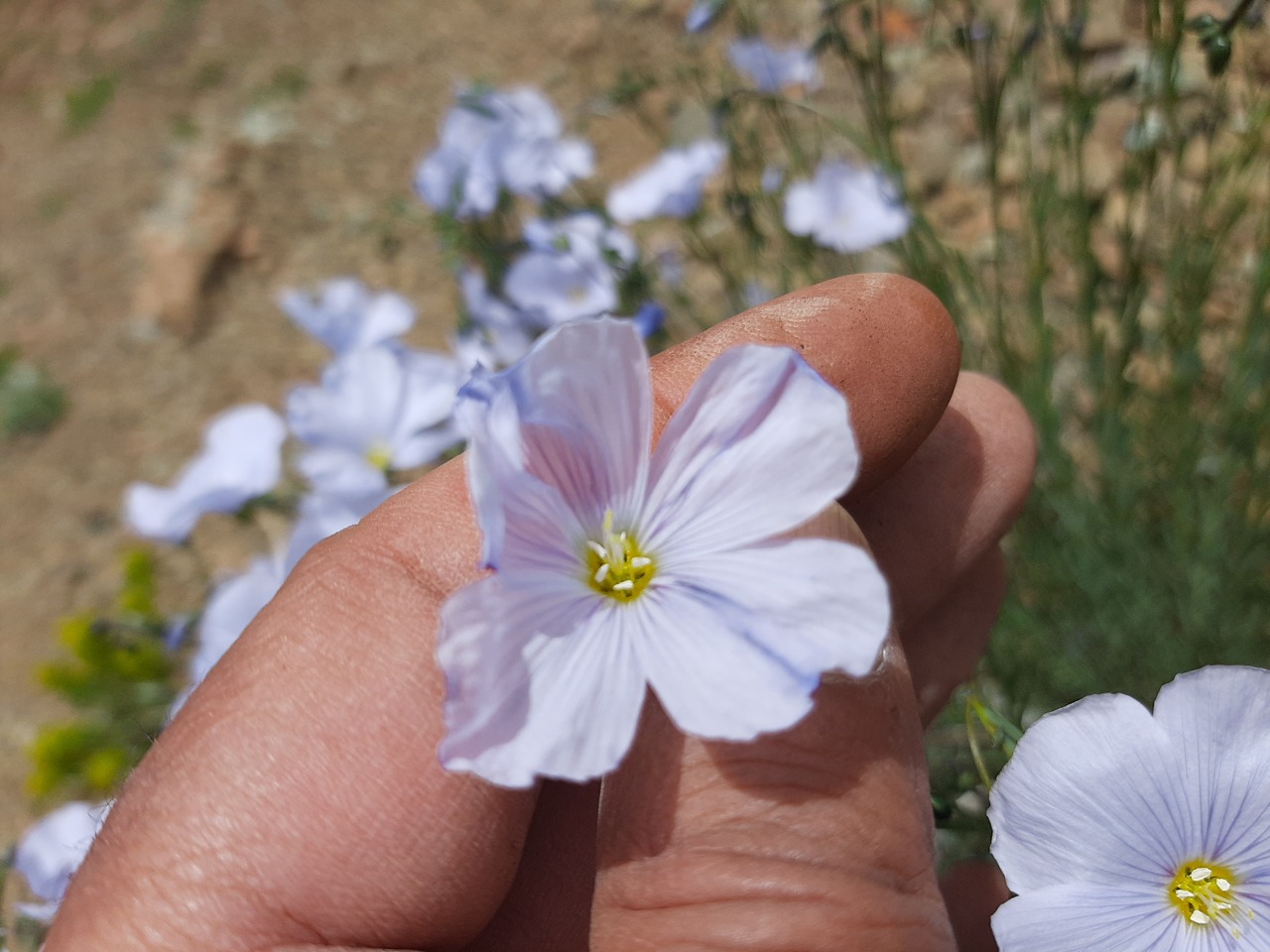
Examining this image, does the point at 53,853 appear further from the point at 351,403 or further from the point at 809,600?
the point at 809,600

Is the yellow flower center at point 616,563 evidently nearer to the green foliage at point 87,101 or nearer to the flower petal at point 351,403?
the flower petal at point 351,403

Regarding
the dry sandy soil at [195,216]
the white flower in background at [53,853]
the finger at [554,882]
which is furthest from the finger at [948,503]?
the dry sandy soil at [195,216]

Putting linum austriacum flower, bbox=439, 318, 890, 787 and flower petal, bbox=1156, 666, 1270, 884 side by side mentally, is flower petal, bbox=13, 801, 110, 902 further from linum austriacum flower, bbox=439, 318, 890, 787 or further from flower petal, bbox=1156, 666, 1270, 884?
flower petal, bbox=1156, 666, 1270, 884

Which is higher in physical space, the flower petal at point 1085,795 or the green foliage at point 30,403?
the flower petal at point 1085,795

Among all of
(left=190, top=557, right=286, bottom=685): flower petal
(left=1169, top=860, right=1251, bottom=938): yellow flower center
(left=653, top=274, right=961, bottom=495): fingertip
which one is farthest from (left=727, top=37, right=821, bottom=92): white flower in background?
(left=1169, top=860, right=1251, bottom=938): yellow flower center

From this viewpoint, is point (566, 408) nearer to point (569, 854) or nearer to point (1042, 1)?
point (569, 854)

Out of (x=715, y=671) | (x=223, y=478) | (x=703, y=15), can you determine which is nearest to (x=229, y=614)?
(x=223, y=478)
